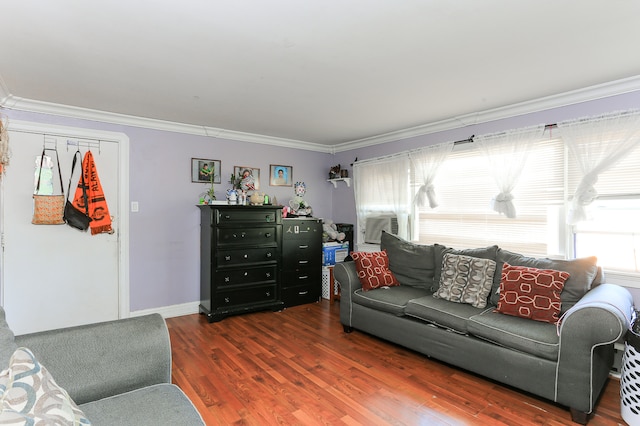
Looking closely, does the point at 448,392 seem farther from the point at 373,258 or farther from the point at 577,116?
the point at 577,116

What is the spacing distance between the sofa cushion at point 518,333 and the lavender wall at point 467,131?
1874mm

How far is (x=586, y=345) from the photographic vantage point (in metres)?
2.06

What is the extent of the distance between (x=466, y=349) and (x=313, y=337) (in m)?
1.46

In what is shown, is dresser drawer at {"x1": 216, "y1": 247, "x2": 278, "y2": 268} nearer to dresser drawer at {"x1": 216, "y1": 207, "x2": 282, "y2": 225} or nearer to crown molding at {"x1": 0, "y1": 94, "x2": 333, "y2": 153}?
dresser drawer at {"x1": 216, "y1": 207, "x2": 282, "y2": 225}

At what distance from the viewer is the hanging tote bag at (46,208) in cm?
Answer: 328

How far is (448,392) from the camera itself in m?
2.41

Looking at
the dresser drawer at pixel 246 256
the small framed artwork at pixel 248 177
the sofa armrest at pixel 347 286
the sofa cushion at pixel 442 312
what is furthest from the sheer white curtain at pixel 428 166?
the small framed artwork at pixel 248 177

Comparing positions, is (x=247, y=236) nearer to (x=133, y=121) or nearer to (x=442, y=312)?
(x=133, y=121)

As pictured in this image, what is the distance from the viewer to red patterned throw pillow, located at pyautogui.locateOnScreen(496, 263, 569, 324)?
8.25 feet

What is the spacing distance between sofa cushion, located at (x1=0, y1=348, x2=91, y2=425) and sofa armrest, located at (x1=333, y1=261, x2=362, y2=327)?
8.77ft

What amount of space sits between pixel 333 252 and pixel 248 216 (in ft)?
4.80

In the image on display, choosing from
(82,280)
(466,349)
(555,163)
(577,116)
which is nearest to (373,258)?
(466,349)

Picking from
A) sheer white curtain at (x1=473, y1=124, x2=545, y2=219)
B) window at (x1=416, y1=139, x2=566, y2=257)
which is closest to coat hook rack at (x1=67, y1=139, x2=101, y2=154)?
window at (x1=416, y1=139, x2=566, y2=257)

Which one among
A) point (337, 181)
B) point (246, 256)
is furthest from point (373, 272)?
point (337, 181)
